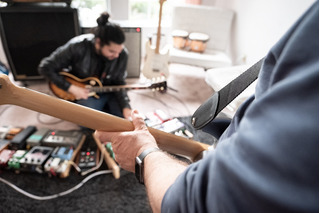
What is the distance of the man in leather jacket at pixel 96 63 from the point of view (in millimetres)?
1919

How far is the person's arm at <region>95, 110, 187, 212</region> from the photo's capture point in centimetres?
54

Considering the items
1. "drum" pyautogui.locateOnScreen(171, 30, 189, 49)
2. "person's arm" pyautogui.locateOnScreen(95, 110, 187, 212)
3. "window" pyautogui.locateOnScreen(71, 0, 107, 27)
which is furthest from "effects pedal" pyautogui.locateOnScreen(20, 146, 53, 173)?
"window" pyautogui.locateOnScreen(71, 0, 107, 27)

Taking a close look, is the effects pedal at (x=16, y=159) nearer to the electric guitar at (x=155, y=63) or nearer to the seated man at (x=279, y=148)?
the electric guitar at (x=155, y=63)

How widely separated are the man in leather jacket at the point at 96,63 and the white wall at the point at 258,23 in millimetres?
1445

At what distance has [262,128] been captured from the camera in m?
0.31

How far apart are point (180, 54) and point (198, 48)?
319mm

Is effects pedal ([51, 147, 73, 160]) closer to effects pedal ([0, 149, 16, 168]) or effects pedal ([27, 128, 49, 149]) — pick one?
effects pedal ([27, 128, 49, 149])

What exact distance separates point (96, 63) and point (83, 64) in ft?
0.39

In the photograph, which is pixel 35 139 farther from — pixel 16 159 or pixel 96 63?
pixel 96 63

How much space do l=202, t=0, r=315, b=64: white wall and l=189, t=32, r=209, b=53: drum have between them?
1.90ft

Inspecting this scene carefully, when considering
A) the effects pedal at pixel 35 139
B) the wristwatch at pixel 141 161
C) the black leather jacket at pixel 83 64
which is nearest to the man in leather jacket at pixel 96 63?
the black leather jacket at pixel 83 64

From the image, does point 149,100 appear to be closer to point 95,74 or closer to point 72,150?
point 95,74

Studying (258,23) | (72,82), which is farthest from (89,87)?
(258,23)

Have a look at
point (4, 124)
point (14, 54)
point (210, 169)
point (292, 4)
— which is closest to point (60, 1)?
point (14, 54)
